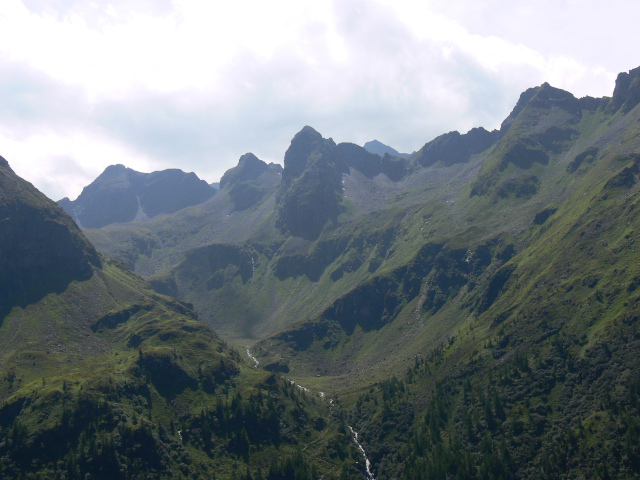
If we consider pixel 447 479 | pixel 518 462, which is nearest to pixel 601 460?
pixel 518 462

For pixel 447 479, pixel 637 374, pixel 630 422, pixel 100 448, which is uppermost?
pixel 637 374

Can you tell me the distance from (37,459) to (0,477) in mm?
13226

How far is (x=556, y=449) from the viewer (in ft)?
598

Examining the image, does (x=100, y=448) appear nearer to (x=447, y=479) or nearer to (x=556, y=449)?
(x=447, y=479)

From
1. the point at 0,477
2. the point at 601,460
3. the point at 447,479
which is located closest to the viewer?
the point at 601,460

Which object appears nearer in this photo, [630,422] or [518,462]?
[630,422]

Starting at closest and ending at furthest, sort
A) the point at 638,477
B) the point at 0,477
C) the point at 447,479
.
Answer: the point at 638,477 → the point at 0,477 → the point at 447,479

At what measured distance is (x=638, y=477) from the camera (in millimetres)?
156875

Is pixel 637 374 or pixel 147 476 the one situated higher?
pixel 637 374

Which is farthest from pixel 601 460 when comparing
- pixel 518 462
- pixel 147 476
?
pixel 147 476

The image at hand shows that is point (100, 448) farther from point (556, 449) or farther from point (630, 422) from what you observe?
point (630, 422)

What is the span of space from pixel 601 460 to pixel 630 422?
1799cm

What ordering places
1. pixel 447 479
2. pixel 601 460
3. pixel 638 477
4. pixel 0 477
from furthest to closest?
1. pixel 447 479
2. pixel 0 477
3. pixel 601 460
4. pixel 638 477

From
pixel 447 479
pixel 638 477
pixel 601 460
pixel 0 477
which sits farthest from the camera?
pixel 447 479
